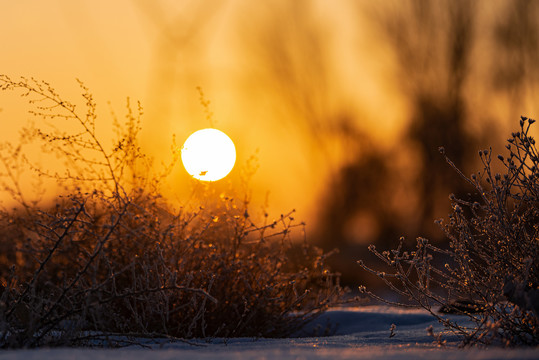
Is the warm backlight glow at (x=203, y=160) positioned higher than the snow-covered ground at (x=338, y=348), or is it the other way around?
the warm backlight glow at (x=203, y=160)

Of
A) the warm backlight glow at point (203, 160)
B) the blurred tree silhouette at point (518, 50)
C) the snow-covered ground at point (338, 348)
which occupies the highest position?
the blurred tree silhouette at point (518, 50)

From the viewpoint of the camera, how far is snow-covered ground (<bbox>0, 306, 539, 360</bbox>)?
2332 millimetres

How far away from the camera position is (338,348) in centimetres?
297

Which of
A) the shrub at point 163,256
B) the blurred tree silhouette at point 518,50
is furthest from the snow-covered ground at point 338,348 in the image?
the blurred tree silhouette at point 518,50

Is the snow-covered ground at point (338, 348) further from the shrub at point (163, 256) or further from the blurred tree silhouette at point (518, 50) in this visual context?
the blurred tree silhouette at point (518, 50)

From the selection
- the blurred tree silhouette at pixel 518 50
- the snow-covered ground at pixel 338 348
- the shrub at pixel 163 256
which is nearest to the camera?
the snow-covered ground at pixel 338 348

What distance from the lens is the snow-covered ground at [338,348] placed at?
2.33 metres

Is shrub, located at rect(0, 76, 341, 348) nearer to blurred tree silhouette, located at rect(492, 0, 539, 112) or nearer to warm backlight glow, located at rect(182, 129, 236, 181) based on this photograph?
warm backlight glow, located at rect(182, 129, 236, 181)

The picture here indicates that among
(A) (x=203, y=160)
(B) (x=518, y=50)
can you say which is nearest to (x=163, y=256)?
(A) (x=203, y=160)

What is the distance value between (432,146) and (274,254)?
8.36m

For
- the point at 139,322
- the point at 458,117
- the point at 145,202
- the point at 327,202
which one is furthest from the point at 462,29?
the point at 139,322

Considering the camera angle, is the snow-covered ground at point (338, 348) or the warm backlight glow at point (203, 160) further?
the warm backlight glow at point (203, 160)

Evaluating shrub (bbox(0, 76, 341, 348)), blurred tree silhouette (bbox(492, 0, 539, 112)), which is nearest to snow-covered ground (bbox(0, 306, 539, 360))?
shrub (bbox(0, 76, 341, 348))

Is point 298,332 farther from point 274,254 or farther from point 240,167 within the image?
point 240,167
